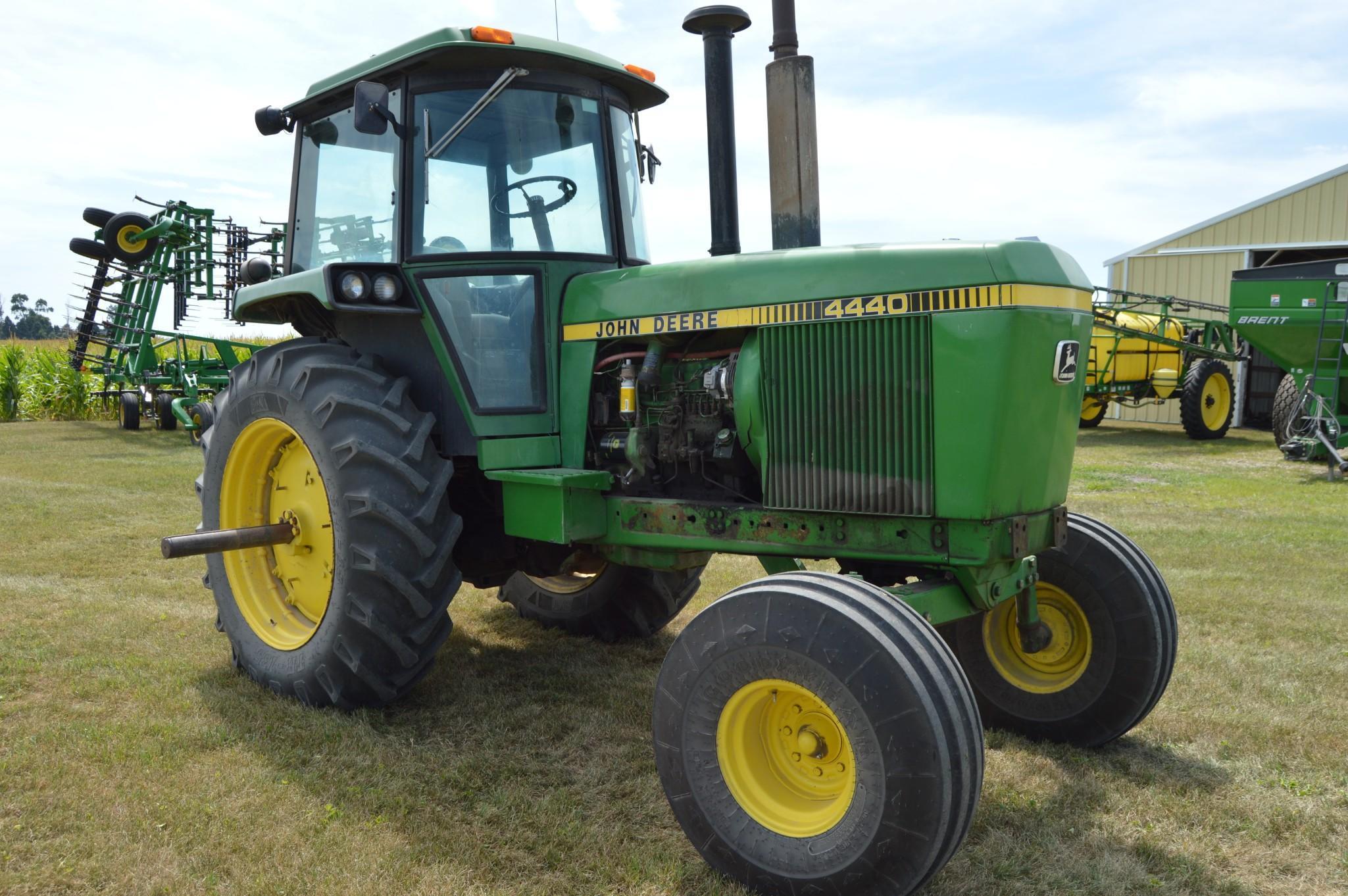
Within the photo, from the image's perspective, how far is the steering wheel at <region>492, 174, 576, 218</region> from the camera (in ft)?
12.9

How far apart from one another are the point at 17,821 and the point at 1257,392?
19823 mm

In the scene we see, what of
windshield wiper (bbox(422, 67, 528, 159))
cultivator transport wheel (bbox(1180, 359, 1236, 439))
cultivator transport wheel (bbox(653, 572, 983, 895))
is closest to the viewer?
cultivator transport wheel (bbox(653, 572, 983, 895))

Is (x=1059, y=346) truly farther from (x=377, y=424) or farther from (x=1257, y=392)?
(x=1257, y=392)

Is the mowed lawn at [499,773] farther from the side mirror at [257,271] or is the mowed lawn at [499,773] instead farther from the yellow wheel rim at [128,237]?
the yellow wheel rim at [128,237]

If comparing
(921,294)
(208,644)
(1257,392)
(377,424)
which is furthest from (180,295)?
(1257,392)

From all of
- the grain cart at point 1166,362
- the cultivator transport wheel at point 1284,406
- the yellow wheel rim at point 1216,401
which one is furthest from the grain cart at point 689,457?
the yellow wheel rim at point 1216,401

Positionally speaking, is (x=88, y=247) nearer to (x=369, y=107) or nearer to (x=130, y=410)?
(x=130, y=410)

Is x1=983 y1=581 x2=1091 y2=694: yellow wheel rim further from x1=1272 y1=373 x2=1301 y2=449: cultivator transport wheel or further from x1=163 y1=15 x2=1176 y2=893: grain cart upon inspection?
x1=1272 y1=373 x2=1301 y2=449: cultivator transport wheel

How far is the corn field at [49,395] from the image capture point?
60.8 feet

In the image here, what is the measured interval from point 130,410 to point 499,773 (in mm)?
14767

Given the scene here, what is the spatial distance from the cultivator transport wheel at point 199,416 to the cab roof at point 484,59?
9.77 metres

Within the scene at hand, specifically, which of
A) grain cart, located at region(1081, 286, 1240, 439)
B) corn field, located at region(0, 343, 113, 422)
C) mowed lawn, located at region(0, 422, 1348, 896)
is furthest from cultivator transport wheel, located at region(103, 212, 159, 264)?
grain cart, located at region(1081, 286, 1240, 439)

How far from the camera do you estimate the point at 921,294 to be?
299 cm

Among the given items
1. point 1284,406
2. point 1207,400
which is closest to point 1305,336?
point 1284,406
